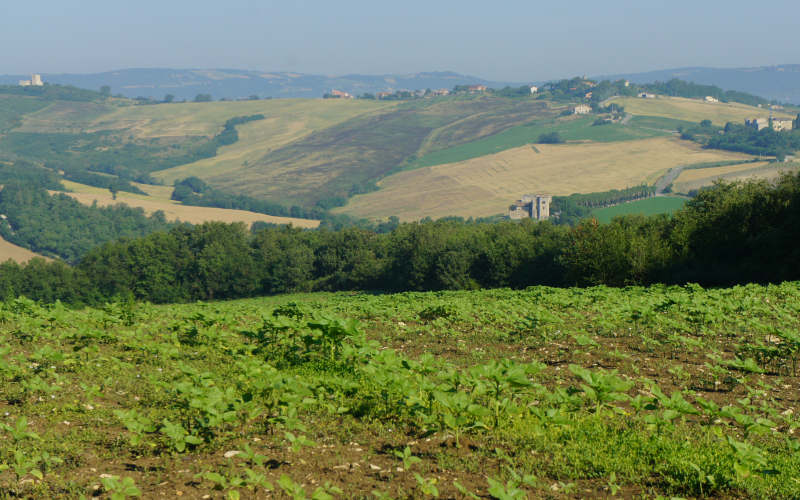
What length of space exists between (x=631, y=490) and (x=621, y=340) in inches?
306

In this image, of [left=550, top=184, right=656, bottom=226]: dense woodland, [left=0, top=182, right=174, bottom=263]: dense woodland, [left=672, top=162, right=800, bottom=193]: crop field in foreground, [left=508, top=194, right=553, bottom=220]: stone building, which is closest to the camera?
[left=672, top=162, right=800, bottom=193]: crop field in foreground

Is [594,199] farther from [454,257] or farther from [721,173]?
[454,257]

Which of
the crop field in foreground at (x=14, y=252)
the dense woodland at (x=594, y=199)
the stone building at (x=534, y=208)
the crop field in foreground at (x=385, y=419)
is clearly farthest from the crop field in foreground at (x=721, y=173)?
the crop field in foreground at (x=14, y=252)

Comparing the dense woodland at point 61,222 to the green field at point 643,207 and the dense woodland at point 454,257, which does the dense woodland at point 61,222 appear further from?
the green field at point 643,207

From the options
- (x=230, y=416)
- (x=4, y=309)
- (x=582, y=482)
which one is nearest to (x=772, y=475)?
(x=582, y=482)

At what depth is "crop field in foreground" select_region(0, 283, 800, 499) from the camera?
633 cm

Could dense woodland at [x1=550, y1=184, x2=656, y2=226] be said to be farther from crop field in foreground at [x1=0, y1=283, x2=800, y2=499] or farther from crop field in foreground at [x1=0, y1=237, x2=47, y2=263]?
crop field in foreground at [x1=0, y1=283, x2=800, y2=499]

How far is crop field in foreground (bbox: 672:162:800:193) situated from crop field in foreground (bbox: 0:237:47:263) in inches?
6728

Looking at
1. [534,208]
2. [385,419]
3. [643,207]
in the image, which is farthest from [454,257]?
[643,207]

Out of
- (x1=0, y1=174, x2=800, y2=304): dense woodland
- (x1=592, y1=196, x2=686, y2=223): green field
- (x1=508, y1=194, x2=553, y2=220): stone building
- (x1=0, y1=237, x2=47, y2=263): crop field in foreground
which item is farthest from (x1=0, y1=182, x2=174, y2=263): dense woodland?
(x1=592, y1=196, x2=686, y2=223): green field

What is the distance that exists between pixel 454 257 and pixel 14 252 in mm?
126516

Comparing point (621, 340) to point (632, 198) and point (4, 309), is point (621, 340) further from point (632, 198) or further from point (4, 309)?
point (632, 198)

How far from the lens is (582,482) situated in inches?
255

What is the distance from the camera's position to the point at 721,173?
166000 millimetres
